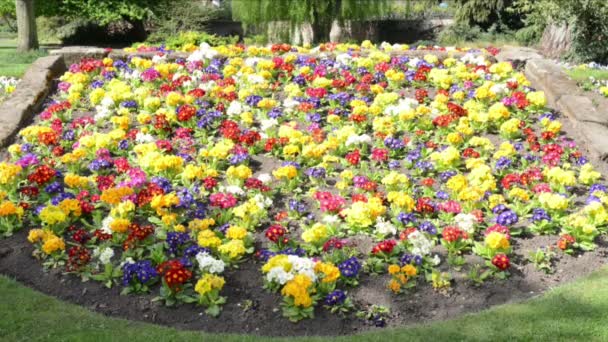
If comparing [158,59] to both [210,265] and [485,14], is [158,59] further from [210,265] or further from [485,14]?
[485,14]

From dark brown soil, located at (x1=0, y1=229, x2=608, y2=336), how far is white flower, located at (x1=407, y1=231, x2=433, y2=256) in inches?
8.0

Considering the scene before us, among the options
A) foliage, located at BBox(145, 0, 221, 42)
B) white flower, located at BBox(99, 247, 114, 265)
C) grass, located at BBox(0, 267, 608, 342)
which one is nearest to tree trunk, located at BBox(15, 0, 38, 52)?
foliage, located at BBox(145, 0, 221, 42)

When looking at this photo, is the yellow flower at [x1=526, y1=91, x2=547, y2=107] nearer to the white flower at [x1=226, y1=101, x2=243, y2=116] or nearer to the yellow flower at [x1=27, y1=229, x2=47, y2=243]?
the white flower at [x1=226, y1=101, x2=243, y2=116]

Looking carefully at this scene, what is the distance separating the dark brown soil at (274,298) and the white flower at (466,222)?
0.26 m

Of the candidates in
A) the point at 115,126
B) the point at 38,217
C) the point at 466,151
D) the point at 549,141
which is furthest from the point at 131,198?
the point at 549,141

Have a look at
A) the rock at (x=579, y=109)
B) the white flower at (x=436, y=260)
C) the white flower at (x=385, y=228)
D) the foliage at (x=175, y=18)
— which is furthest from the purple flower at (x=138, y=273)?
the foliage at (x=175, y=18)

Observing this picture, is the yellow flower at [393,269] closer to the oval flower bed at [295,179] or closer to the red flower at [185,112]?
the oval flower bed at [295,179]

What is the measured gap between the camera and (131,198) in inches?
225

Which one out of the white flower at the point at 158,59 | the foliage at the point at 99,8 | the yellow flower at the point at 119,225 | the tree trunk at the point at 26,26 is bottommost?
the yellow flower at the point at 119,225

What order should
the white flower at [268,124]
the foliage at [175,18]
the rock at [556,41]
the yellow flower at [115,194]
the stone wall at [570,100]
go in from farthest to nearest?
the foliage at [175,18], the rock at [556,41], the white flower at [268,124], the stone wall at [570,100], the yellow flower at [115,194]

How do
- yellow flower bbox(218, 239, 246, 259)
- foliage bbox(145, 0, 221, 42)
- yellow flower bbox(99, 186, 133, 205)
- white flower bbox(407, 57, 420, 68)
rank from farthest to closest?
foliage bbox(145, 0, 221, 42) < white flower bbox(407, 57, 420, 68) < yellow flower bbox(99, 186, 133, 205) < yellow flower bbox(218, 239, 246, 259)

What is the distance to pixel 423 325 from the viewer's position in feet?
14.2

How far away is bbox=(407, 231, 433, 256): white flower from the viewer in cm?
512

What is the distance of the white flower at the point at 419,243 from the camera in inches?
202
